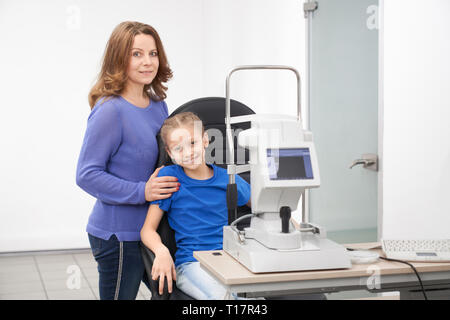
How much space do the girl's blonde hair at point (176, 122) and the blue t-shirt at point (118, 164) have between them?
0.08m

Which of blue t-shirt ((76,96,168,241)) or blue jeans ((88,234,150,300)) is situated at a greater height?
blue t-shirt ((76,96,168,241))

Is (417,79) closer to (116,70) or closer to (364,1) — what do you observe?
(364,1)

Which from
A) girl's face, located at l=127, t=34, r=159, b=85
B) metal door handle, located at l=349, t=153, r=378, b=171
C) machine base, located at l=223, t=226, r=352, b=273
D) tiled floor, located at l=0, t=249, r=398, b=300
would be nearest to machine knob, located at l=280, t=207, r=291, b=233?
machine base, located at l=223, t=226, r=352, b=273

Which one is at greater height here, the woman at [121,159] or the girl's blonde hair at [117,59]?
the girl's blonde hair at [117,59]

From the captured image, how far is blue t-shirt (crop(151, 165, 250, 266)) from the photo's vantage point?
6.09 ft

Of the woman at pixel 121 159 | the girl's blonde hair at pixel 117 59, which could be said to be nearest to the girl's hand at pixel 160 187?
the woman at pixel 121 159

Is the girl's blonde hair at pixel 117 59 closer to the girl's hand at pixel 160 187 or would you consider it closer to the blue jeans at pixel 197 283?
the girl's hand at pixel 160 187

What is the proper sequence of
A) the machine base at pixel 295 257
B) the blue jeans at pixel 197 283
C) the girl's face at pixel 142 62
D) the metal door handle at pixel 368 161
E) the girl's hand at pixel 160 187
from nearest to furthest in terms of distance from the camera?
the machine base at pixel 295 257
the blue jeans at pixel 197 283
the girl's hand at pixel 160 187
the girl's face at pixel 142 62
the metal door handle at pixel 368 161

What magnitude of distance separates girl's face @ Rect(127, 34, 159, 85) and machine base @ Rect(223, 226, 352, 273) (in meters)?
0.82

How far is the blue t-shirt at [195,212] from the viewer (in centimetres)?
186

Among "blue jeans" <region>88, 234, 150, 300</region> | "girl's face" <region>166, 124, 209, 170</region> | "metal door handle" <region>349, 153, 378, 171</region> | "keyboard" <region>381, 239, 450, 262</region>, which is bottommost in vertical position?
"blue jeans" <region>88, 234, 150, 300</region>

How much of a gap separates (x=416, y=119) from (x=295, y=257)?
1.31 m

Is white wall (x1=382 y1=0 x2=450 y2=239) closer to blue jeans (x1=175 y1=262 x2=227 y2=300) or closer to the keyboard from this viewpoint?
the keyboard

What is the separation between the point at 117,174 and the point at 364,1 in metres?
1.67
